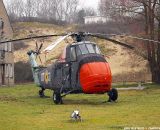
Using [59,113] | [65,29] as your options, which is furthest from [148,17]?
[65,29]

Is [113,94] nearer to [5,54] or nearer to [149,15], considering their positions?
[149,15]

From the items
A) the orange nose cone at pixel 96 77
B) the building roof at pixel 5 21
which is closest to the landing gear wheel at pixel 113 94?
the orange nose cone at pixel 96 77

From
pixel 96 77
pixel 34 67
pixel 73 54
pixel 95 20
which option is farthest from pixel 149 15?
pixel 95 20

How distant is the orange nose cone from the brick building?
28.3m

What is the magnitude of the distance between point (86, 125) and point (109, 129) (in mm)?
1014

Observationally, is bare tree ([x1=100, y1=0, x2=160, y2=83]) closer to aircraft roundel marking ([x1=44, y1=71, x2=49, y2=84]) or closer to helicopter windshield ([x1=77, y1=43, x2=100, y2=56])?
aircraft roundel marking ([x1=44, y1=71, x2=49, y2=84])

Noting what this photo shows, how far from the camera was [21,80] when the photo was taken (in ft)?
185

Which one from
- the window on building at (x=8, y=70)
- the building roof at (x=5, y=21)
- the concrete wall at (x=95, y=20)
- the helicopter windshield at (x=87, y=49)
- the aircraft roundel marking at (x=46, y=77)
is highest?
the concrete wall at (x=95, y=20)

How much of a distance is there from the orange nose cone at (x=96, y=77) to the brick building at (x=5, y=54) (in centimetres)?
2833

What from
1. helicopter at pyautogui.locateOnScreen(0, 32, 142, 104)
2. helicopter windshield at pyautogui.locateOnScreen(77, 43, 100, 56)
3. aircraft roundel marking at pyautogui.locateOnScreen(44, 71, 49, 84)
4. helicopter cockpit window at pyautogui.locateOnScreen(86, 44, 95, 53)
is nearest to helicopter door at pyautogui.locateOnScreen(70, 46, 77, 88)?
helicopter at pyautogui.locateOnScreen(0, 32, 142, 104)

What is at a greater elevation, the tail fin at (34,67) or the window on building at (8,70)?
the tail fin at (34,67)

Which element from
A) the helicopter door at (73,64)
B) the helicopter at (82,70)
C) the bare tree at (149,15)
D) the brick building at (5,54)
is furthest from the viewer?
the brick building at (5,54)

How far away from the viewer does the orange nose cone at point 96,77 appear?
19.4 meters

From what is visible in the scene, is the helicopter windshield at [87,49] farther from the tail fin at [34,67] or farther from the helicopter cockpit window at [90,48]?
the tail fin at [34,67]
